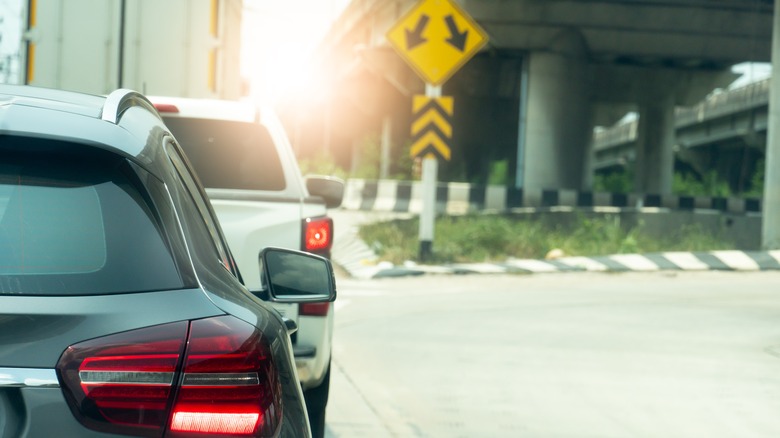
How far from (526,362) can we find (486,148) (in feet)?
138

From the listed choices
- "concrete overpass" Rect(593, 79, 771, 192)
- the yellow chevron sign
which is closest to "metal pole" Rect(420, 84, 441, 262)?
the yellow chevron sign

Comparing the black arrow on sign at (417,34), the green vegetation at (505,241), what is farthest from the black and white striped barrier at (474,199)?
the black arrow on sign at (417,34)

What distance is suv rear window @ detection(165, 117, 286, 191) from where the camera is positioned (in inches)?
249

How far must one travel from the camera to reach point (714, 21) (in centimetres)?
2880

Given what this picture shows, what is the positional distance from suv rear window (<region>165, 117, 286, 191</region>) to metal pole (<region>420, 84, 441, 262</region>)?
8881 millimetres

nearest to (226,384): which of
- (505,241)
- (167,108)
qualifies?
(167,108)

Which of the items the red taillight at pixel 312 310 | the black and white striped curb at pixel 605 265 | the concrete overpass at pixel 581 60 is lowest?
the black and white striped curb at pixel 605 265

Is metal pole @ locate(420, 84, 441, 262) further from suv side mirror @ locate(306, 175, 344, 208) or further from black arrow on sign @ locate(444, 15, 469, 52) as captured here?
suv side mirror @ locate(306, 175, 344, 208)

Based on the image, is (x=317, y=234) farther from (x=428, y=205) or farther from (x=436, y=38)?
(x=436, y=38)

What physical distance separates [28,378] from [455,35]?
45.9 feet

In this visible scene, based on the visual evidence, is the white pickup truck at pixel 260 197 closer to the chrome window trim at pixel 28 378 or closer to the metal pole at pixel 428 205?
the chrome window trim at pixel 28 378

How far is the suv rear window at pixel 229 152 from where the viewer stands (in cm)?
634

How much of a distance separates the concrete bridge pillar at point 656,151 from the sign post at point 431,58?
1048 inches

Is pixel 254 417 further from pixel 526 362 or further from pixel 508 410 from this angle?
pixel 526 362
